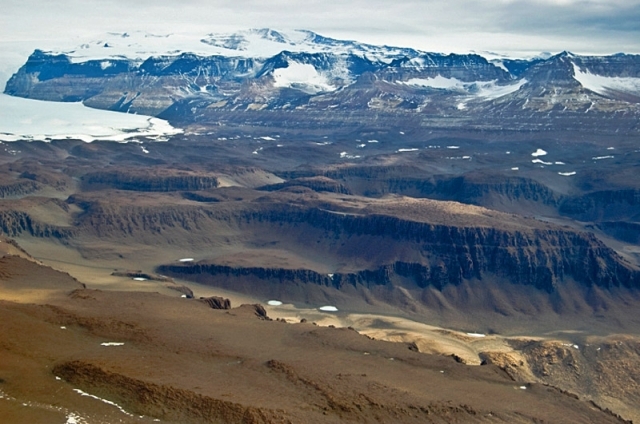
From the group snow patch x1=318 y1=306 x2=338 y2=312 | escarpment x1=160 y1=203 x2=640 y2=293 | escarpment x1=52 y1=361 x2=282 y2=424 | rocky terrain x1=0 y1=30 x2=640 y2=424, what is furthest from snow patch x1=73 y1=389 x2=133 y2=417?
escarpment x1=160 y1=203 x2=640 y2=293

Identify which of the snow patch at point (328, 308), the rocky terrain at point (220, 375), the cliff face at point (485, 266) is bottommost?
the snow patch at point (328, 308)

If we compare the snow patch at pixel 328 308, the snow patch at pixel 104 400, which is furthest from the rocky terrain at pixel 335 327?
the snow patch at pixel 328 308

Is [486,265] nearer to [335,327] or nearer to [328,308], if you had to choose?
[328,308]

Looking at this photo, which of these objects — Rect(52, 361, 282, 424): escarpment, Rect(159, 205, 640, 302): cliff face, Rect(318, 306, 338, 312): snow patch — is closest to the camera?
Rect(52, 361, 282, 424): escarpment

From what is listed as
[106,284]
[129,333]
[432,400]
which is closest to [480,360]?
[432,400]

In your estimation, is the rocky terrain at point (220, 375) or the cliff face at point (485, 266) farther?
the cliff face at point (485, 266)

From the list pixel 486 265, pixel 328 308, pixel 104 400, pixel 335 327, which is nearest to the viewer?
pixel 104 400

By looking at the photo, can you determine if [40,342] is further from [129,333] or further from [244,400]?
[244,400]

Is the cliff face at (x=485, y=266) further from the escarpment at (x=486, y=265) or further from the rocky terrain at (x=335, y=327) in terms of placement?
the rocky terrain at (x=335, y=327)

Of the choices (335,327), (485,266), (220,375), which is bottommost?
(485,266)

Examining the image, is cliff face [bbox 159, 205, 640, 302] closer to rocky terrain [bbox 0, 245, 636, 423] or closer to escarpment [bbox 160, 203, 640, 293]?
escarpment [bbox 160, 203, 640, 293]

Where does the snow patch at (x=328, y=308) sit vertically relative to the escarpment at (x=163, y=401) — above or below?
below

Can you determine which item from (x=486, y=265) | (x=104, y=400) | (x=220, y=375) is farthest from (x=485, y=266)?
(x=104, y=400)
